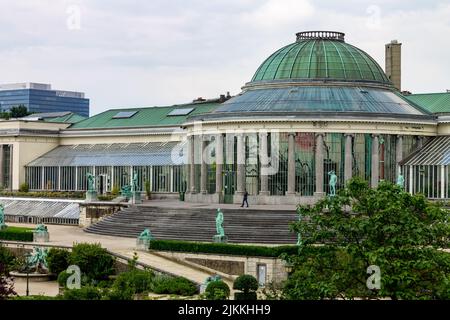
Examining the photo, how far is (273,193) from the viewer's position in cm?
7900

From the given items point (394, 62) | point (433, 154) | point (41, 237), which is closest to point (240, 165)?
point (433, 154)

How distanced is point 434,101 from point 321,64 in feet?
37.0

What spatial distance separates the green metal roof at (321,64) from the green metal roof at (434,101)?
4.76 m

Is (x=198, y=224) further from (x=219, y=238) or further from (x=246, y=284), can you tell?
(x=246, y=284)

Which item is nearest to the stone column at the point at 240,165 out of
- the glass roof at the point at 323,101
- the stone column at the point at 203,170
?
the glass roof at the point at 323,101

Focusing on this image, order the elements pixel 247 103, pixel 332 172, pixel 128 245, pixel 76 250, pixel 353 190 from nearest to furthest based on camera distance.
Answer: pixel 353 190 < pixel 76 250 < pixel 128 245 < pixel 332 172 < pixel 247 103

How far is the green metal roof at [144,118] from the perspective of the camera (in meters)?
101

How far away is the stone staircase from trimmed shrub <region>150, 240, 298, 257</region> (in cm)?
498

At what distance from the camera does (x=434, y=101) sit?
8775 centimetres

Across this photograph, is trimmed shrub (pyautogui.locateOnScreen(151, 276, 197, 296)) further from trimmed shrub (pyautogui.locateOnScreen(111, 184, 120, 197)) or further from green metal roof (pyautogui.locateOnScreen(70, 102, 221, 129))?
green metal roof (pyautogui.locateOnScreen(70, 102, 221, 129))

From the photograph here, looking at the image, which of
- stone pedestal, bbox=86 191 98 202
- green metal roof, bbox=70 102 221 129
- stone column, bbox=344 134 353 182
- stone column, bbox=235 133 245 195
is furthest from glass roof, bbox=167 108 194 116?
stone column, bbox=344 134 353 182
